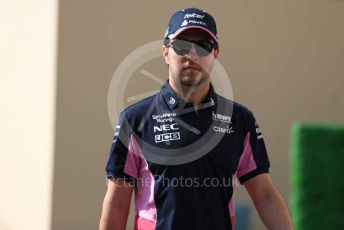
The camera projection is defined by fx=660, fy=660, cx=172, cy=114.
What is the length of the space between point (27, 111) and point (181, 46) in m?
4.05

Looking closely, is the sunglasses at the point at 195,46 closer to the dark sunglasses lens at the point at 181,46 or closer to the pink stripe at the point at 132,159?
the dark sunglasses lens at the point at 181,46

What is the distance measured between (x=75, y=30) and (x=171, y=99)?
3.54 m

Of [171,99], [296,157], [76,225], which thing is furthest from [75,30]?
[171,99]

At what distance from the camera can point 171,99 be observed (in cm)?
323

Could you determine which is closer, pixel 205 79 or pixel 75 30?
pixel 205 79

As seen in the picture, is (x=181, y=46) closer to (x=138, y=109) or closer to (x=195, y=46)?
(x=195, y=46)

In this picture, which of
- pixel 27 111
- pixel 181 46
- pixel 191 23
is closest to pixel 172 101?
pixel 181 46

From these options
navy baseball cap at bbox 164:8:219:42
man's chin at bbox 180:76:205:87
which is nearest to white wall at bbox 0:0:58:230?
navy baseball cap at bbox 164:8:219:42

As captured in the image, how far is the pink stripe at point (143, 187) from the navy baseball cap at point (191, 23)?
1.89 feet

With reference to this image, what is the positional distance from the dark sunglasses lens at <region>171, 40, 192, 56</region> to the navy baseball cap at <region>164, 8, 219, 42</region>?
0.04 m

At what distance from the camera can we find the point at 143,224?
3.11 metres

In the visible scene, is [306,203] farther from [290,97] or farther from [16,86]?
[16,86]

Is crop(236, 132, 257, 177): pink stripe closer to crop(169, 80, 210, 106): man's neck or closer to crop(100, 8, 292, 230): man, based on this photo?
crop(100, 8, 292, 230): man

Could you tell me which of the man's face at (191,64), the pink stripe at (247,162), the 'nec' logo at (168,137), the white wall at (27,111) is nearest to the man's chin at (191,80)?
the man's face at (191,64)
